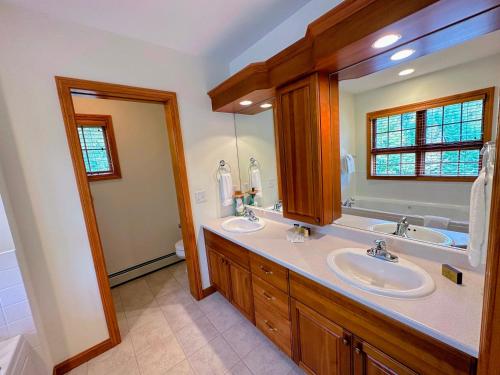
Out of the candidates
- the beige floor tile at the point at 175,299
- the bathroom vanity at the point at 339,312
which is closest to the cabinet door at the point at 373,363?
the bathroom vanity at the point at 339,312

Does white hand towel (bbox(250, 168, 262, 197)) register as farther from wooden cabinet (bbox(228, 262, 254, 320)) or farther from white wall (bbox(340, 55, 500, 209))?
white wall (bbox(340, 55, 500, 209))

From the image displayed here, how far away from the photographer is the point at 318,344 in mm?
1200

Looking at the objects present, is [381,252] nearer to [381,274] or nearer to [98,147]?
[381,274]

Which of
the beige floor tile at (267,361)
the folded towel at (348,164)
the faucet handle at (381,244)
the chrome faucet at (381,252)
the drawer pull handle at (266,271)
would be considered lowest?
the beige floor tile at (267,361)

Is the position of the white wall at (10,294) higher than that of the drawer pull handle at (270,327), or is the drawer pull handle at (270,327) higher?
the white wall at (10,294)

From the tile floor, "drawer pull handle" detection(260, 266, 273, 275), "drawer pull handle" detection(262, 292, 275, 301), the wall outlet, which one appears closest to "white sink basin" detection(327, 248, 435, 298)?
"drawer pull handle" detection(260, 266, 273, 275)

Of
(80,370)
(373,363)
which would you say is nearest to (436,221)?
(373,363)

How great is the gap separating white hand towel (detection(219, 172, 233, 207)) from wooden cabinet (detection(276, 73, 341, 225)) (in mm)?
836

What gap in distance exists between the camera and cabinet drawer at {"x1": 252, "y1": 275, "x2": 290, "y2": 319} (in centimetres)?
139

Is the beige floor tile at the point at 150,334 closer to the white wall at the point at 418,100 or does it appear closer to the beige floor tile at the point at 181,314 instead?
the beige floor tile at the point at 181,314

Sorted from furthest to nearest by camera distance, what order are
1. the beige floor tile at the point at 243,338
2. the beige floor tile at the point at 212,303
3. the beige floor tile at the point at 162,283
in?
the beige floor tile at the point at 162,283 < the beige floor tile at the point at 212,303 < the beige floor tile at the point at 243,338

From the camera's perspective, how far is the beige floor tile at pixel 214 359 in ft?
5.00

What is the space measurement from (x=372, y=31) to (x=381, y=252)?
3.71ft

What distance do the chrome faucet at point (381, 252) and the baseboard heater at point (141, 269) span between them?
2.73 m
